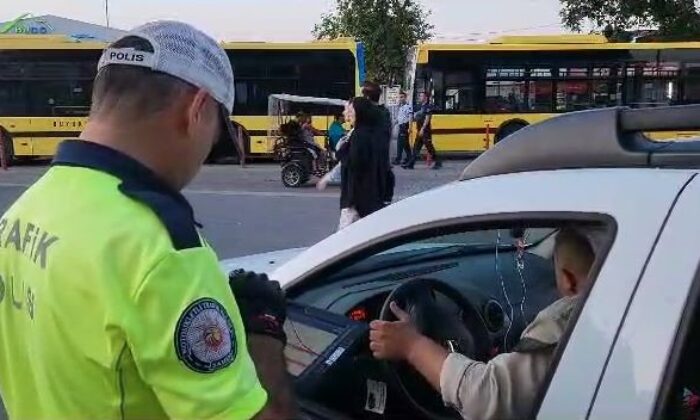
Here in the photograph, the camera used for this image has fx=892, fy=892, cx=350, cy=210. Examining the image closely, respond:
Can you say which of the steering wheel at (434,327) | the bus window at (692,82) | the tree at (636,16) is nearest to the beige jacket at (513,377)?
the steering wheel at (434,327)

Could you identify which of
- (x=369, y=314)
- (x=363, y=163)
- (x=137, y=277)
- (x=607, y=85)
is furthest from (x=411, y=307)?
(x=607, y=85)

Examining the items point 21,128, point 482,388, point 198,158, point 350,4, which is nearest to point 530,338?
point 482,388

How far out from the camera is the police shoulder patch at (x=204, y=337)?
3.96ft

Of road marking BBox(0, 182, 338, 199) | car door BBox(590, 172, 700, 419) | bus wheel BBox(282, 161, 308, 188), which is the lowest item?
road marking BBox(0, 182, 338, 199)

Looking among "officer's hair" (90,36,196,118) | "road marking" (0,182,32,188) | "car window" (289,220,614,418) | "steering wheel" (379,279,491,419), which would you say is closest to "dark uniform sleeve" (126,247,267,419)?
"officer's hair" (90,36,196,118)

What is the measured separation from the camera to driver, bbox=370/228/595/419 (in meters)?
1.86

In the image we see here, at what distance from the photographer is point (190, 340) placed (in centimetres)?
121

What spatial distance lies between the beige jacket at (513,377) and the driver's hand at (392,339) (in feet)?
0.76

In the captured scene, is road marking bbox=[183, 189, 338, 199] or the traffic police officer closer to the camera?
the traffic police officer

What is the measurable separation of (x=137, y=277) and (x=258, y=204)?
1287 centimetres

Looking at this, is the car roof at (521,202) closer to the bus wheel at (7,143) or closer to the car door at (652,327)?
the car door at (652,327)

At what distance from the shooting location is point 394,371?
2.34 m

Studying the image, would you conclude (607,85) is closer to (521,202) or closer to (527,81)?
(527,81)

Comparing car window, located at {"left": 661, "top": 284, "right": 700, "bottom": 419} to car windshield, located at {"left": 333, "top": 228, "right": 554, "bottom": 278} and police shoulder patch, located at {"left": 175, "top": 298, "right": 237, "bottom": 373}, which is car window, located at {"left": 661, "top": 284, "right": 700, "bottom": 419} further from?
car windshield, located at {"left": 333, "top": 228, "right": 554, "bottom": 278}
